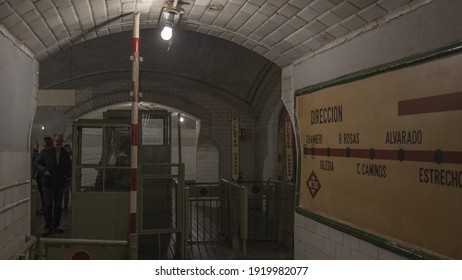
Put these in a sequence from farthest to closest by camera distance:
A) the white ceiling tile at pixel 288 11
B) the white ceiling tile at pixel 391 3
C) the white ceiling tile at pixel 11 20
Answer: the white ceiling tile at pixel 288 11 → the white ceiling tile at pixel 11 20 → the white ceiling tile at pixel 391 3

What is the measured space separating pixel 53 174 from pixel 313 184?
557 centimetres

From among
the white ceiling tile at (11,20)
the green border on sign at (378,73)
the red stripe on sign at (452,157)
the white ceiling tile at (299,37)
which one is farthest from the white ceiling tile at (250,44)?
the red stripe on sign at (452,157)

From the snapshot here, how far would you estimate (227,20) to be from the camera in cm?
573

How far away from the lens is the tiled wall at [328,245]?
4101 mm

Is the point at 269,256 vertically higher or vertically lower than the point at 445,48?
lower

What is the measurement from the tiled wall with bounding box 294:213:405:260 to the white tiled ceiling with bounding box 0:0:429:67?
6.87ft

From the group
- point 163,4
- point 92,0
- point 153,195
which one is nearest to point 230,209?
point 153,195

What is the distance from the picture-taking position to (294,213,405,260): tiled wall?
4.10 m

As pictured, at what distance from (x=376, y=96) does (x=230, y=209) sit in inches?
187

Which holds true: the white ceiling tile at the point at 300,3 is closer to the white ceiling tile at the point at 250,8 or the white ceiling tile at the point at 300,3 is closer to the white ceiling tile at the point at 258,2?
the white ceiling tile at the point at 258,2

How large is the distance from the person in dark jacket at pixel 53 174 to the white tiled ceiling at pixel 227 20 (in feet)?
11.5

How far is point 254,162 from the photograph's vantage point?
13734 millimetres

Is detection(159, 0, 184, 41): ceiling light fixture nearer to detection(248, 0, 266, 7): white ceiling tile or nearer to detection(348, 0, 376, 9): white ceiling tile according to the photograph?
detection(248, 0, 266, 7): white ceiling tile

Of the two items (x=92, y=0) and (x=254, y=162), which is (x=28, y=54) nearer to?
(x=92, y=0)
